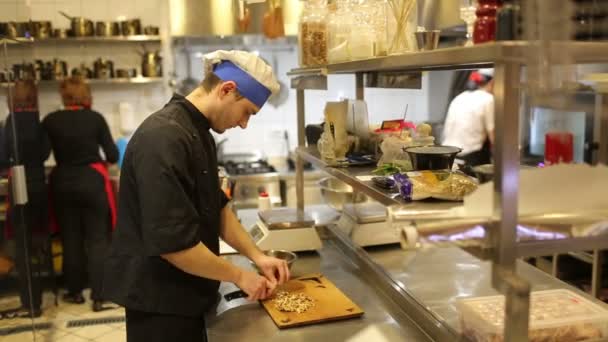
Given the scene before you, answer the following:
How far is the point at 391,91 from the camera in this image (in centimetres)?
207

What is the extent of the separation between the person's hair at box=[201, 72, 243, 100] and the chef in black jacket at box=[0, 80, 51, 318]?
197 cm

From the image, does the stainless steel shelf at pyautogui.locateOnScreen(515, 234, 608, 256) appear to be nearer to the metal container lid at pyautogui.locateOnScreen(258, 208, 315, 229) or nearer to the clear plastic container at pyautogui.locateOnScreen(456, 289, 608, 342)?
the clear plastic container at pyautogui.locateOnScreen(456, 289, 608, 342)

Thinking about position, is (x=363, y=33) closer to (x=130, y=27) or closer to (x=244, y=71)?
(x=244, y=71)

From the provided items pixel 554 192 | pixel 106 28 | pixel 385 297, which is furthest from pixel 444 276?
pixel 106 28

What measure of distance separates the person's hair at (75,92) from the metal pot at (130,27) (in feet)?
2.27

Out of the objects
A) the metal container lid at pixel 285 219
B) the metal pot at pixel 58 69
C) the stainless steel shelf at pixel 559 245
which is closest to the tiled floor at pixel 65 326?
the metal container lid at pixel 285 219

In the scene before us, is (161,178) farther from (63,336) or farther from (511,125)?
(63,336)

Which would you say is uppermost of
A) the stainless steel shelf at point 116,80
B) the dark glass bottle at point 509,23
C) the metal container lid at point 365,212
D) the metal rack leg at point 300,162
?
the stainless steel shelf at point 116,80

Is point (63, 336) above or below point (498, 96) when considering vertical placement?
below

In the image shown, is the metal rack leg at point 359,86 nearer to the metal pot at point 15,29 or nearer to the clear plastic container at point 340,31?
the clear plastic container at point 340,31

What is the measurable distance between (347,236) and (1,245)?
2.00 m

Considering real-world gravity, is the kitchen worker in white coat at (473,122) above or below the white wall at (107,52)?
below

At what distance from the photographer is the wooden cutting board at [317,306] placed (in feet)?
5.28

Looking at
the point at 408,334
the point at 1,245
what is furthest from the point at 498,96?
the point at 1,245
